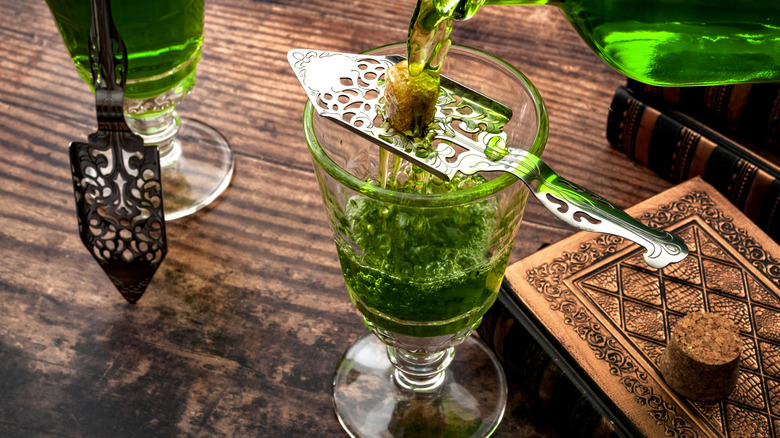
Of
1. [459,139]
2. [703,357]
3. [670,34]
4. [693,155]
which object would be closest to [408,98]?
[459,139]

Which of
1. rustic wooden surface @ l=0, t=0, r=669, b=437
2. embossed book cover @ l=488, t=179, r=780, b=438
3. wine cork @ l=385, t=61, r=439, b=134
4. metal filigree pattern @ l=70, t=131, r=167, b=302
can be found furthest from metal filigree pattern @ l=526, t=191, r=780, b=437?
metal filigree pattern @ l=70, t=131, r=167, b=302

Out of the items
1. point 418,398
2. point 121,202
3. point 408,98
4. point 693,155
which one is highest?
point 408,98

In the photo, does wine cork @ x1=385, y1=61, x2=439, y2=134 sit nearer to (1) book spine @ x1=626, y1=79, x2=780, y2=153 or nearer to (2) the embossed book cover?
(2) the embossed book cover

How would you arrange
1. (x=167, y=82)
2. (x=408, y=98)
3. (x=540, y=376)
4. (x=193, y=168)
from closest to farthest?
(x=408, y=98) → (x=540, y=376) → (x=167, y=82) → (x=193, y=168)

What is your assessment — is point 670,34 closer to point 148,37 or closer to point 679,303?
point 679,303

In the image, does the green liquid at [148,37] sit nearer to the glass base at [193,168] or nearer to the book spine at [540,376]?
the glass base at [193,168]

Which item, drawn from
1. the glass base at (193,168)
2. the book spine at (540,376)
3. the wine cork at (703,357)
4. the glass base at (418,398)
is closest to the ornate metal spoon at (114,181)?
the glass base at (193,168)
